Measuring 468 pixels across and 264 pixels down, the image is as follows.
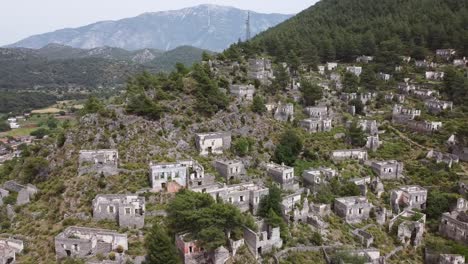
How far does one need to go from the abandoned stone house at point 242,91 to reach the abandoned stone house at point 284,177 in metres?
20.3

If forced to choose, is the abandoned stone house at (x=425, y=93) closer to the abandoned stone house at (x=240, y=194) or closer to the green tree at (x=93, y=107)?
the abandoned stone house at (x=240, y=194)

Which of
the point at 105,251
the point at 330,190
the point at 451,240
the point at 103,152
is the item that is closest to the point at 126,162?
the point at 103,152

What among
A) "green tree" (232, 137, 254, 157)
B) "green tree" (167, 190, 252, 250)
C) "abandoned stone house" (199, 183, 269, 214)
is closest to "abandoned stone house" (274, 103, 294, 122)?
"green tree" (232, 137, 254, 157)

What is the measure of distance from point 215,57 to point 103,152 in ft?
147

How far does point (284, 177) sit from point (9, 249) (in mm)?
30446

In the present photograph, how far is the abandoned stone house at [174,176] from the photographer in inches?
1854

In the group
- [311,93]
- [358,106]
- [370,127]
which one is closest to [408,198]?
[370,127]

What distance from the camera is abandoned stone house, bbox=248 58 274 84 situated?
263ft

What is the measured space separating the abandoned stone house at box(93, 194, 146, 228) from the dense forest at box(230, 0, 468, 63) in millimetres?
54342

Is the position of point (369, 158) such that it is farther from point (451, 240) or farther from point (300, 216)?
point (300, 216)

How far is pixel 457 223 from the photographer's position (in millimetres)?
49219

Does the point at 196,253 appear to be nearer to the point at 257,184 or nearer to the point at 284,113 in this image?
the point at 257,184

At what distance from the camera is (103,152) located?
5078 cm

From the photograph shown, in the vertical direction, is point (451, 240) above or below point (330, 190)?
below
